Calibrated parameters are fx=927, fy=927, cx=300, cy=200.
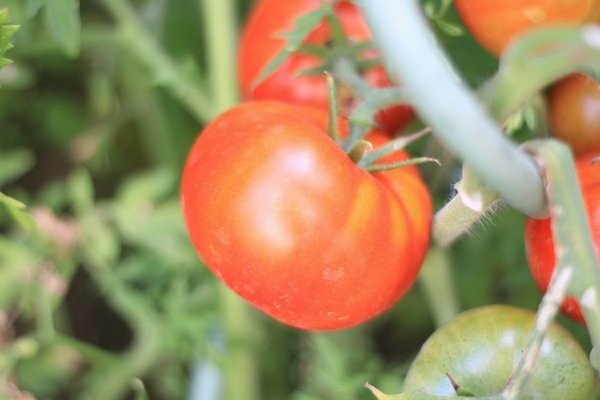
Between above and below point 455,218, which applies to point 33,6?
above

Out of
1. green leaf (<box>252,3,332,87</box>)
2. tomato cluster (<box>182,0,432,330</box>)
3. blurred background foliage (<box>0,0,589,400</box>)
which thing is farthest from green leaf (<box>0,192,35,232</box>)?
green leaf (<box>252,3,332,87</box>)

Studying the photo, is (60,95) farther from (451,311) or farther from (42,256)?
(451,311)

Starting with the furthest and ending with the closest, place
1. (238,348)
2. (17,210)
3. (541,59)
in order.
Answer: (238,348), (17,210), (541,59)

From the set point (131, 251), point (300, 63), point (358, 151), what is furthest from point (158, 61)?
point (358, 151)

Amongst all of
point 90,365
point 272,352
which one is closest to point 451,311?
point 272,352

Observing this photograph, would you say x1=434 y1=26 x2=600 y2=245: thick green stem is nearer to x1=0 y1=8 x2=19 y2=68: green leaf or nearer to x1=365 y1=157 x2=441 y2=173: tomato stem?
x1=365 y1=157 x2=441 y2=173: tomato stem

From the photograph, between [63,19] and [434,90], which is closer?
[434,90]

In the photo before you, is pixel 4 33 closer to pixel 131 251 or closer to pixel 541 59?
pixel 541 59

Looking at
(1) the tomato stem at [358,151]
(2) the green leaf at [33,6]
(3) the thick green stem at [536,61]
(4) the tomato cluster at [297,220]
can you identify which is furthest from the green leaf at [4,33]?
(3) the thick green stem at [536,61]
